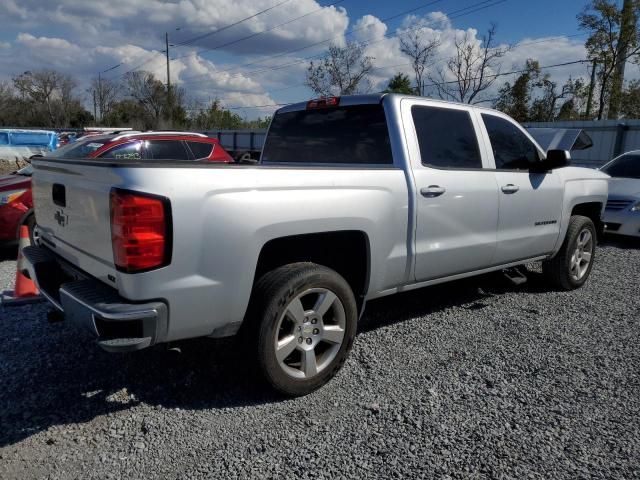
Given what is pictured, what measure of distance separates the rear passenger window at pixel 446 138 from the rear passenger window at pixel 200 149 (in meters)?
5.25

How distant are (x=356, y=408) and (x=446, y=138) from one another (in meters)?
2.22

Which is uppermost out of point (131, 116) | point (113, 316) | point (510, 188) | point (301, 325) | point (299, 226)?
point (131, 116)

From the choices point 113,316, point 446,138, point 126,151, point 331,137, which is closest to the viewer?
point 113,316

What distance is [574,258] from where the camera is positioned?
5.46 metres

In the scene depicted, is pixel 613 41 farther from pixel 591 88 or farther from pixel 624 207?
pixel 624 207

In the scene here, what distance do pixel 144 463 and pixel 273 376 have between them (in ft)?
2.64

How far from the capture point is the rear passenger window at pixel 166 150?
7.91 m

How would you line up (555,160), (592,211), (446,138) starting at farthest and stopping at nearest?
1. (592,211)
2. (555,160)
3. (446,138)

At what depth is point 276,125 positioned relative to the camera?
475 cm

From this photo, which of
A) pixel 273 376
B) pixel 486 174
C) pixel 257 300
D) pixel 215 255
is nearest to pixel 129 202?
pixel 215 255

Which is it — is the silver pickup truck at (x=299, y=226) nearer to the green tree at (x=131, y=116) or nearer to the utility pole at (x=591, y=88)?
the utility pole at (x=591, y=88)

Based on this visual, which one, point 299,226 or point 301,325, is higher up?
point 299,226

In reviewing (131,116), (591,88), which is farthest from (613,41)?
(131,116)

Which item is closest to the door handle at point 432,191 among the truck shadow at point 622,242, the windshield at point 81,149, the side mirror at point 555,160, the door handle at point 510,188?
the door handle at point 510,188
